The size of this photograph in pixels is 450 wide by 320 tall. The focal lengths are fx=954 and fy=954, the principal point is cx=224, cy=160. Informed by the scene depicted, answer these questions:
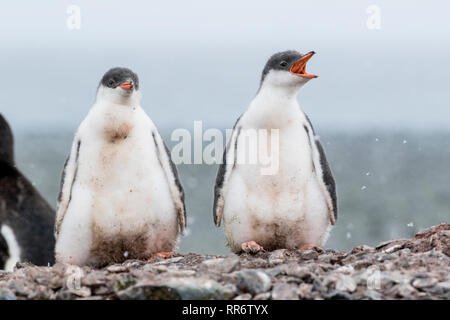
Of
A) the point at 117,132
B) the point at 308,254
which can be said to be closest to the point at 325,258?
the point at 308,254

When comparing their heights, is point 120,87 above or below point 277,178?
above

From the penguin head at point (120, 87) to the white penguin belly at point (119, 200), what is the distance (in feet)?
0.75

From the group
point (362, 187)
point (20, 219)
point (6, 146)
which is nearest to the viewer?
point (20, 219)

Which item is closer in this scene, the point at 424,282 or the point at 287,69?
the point at 424,282

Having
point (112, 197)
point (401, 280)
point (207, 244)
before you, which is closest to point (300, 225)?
point (112, 197)

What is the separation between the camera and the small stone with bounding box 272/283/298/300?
4.70 m

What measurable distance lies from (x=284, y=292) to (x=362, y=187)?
12.1 meters

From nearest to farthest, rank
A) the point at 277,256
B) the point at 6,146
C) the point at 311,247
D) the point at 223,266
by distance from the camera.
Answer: the point at 223,266, the point at 277,256, the point at 311,247, the point at 6,146

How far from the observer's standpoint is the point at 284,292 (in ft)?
15.6

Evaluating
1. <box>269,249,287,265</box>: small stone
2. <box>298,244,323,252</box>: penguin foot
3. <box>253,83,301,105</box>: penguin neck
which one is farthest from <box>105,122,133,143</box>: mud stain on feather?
<box>298,244,323,252</box>: penguin foot

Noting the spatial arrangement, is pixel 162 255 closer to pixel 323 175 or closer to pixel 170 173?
pixel 170 173
